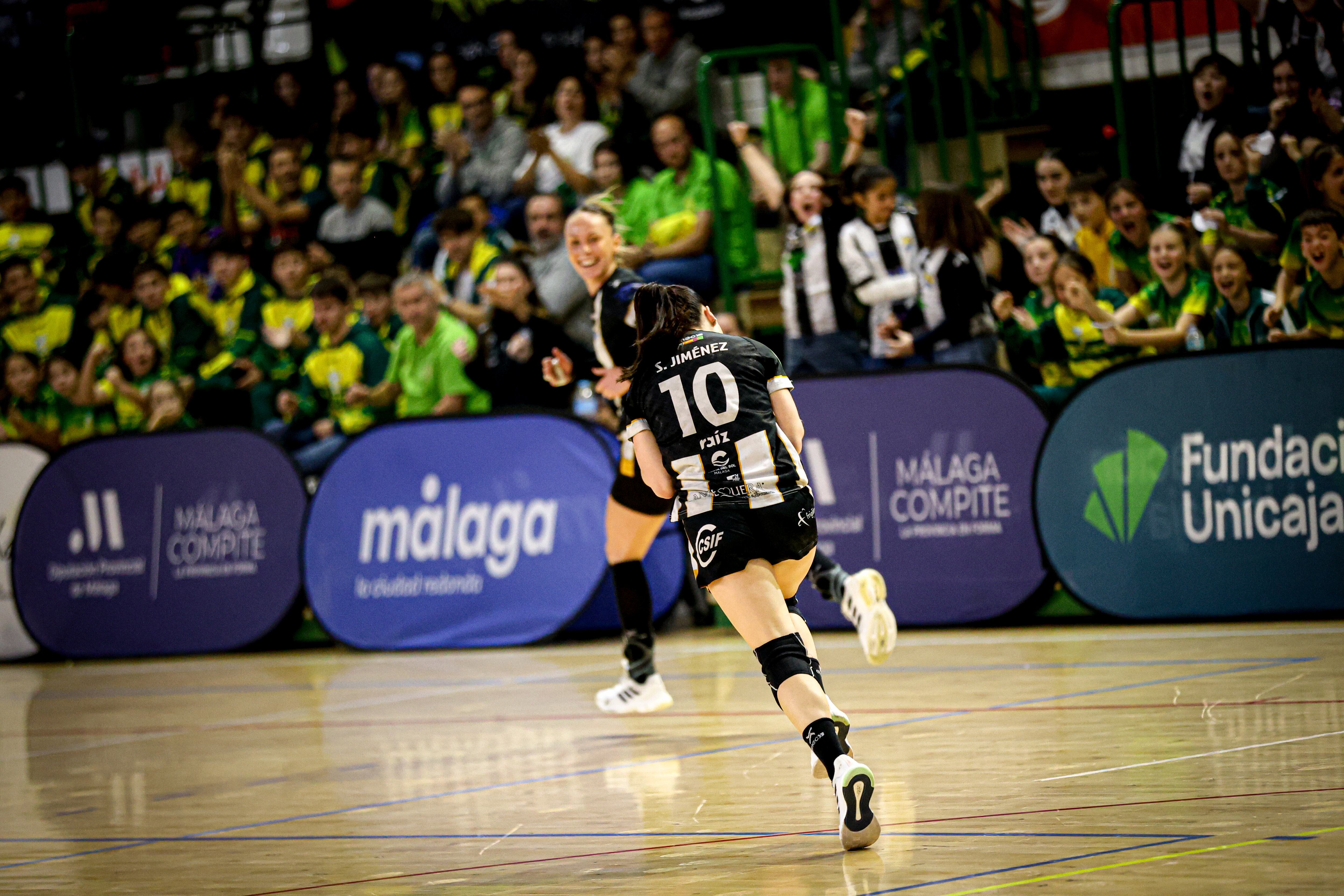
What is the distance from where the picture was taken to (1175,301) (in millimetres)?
9586

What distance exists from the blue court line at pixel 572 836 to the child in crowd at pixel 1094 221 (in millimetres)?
6598

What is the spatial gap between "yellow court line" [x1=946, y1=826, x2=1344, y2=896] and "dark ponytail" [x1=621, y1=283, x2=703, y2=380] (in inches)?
79.9

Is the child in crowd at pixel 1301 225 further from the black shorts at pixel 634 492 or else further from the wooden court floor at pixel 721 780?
the black shorts at pixel 634 492

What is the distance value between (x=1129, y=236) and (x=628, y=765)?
572 centimetres

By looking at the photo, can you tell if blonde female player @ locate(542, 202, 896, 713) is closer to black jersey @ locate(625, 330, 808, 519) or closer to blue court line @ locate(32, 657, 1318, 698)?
blue court line @ locate(32, 657, 1318, 698)

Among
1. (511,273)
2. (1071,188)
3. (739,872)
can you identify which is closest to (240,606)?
(511,273)

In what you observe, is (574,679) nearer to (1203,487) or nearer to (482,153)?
(1203,487)

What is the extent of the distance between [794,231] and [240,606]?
16.5 feet

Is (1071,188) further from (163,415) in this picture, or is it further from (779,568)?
(163,415)

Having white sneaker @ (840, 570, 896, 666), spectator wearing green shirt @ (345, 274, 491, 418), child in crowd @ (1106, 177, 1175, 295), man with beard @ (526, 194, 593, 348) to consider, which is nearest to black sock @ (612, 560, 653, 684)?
white sneaker @ (840, 570, 896, 666)

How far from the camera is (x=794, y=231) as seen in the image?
1062 centimetres

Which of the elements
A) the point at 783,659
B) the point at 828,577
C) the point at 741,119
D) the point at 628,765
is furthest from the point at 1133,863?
the point at 741,119

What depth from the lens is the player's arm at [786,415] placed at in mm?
4980

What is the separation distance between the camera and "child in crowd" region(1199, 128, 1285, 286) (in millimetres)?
9562
